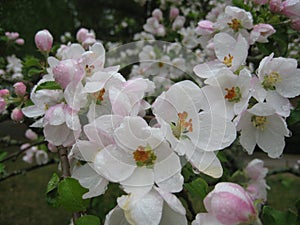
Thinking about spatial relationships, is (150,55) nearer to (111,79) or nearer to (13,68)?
(13,68)

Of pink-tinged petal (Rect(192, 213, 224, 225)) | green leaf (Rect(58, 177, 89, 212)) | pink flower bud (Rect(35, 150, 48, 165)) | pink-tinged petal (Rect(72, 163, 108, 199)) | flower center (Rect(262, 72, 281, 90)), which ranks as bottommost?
pink flower bud (Rect(35, 150, 48, 165))

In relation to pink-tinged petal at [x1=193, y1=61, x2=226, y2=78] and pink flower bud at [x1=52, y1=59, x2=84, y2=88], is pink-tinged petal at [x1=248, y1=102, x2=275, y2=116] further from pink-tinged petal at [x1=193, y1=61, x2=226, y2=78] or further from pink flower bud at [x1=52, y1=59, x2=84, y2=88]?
pink flower bud at [x1=52, y1=59, x2=84, y2=88]

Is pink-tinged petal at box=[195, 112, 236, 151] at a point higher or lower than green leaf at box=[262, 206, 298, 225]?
higher

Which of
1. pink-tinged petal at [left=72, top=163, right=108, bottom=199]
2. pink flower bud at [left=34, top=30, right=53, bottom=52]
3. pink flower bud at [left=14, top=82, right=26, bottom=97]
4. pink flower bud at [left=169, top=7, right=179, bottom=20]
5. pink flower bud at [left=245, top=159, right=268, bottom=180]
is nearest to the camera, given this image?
pink-tinged petal at [left=72, top=163, right=108, bottom=199]

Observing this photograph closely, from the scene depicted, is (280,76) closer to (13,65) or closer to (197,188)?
(197,188)

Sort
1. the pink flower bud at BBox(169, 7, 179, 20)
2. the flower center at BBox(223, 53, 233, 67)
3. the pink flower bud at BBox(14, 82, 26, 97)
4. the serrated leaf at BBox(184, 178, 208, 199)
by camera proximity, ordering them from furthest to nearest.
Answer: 1. the pink flower bud at BBox(169, 7, 179, 20)
2. the pink flower bud at BBox(14, 82, 26, 97)
3. the flower center at BBox(223, 53, 233, 67)
4. the serrated leaf at BBox(184, 178, 208, 199)

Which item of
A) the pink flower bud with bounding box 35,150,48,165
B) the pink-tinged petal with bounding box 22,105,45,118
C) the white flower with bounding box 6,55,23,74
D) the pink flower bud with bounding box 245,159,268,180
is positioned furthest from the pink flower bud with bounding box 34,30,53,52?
the pink flower bud with bounding box 35,150,48,165

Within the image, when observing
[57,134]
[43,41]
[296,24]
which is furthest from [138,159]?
[296,24]
